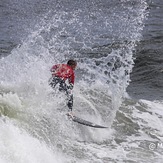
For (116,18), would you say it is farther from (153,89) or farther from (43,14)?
(153,89)

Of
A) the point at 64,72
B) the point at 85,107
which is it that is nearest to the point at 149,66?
the point at 85,107

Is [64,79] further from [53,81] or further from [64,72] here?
[53,81]

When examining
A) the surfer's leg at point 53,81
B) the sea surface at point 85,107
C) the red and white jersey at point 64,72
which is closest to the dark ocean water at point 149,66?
the sea surface at point 85,107

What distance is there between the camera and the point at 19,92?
11156mm

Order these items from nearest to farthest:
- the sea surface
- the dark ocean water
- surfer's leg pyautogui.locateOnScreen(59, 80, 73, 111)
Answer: the sea surface, surfer's leg pyautogui.locateOnScreen(59, 80, 73, 111), the dark ocean water

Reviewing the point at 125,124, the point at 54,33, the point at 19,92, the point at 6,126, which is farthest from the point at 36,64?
the point at 54,33

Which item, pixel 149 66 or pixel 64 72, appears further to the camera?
pixel 149 66

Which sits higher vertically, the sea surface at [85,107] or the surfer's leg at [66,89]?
the surfer's leg at [66,89]

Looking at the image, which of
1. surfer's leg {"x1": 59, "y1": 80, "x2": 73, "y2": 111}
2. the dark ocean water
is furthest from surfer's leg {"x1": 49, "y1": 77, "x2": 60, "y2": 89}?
the dark ocean water

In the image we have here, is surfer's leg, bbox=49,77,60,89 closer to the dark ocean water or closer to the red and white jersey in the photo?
the red and white jersey

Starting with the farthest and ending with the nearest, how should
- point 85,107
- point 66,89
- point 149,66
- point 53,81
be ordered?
point 149,66
point 85,107
point 53,81
point 66,89

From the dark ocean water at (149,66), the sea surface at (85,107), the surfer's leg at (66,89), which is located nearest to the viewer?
the sea surface at (85,107)

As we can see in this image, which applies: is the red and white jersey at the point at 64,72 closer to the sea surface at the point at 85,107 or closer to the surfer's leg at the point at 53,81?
the surfer's leg at the point at 53,81

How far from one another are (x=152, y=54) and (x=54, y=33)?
6.12m
